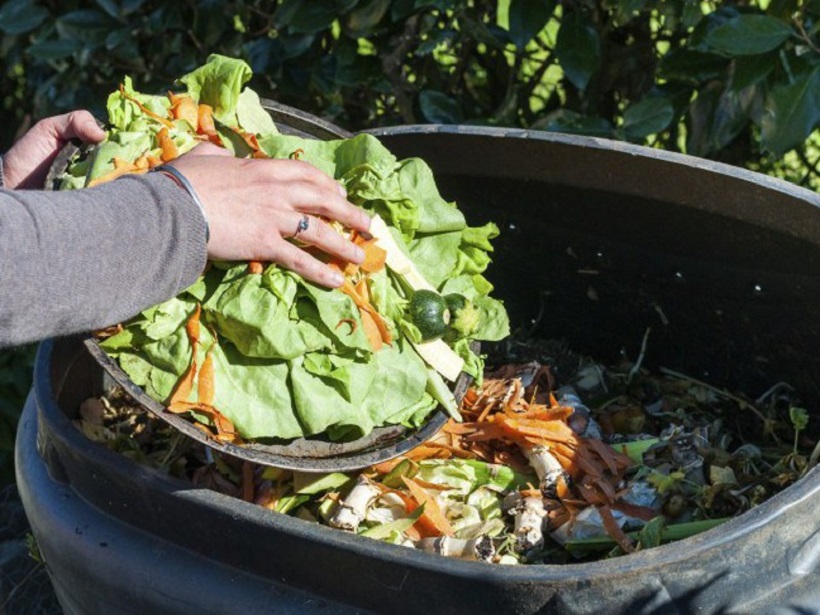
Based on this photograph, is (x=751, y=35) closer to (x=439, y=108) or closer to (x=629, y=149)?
(x=629, y=149)

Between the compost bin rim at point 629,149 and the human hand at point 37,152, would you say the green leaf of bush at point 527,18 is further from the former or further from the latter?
the human hand at point 37,152

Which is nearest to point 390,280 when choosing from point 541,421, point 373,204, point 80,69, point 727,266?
point 373,204

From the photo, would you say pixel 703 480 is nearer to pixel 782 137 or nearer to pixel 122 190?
pixel 782 137

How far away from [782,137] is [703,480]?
0.91 meters

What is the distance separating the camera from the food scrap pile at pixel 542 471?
7.37 feet

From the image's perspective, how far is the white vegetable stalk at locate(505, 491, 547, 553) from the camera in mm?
2250

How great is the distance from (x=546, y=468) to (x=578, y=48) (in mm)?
1357

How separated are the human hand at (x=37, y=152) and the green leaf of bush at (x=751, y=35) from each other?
1.42 meters

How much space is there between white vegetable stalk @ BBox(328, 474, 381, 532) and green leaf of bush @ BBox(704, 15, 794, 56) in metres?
1.31

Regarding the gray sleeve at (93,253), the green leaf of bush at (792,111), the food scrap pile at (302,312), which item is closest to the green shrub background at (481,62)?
the green leaf of bush at (792,111)

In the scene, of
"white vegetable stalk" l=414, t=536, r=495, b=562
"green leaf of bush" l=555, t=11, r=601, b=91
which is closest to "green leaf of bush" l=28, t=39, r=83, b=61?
"green leaf of bush" l=555, t=11, r=601, b=91

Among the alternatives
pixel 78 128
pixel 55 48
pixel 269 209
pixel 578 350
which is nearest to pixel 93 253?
pixel 269 209

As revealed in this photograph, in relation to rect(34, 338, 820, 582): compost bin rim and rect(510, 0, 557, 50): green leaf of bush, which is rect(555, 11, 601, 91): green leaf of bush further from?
rect(34, 338, 820, 582): compost bin rim

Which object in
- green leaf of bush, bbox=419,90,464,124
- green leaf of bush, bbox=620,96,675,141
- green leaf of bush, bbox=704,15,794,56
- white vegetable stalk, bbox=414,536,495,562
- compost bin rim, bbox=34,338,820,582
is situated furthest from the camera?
green leaf of bush, bbox=419,90,464,124
